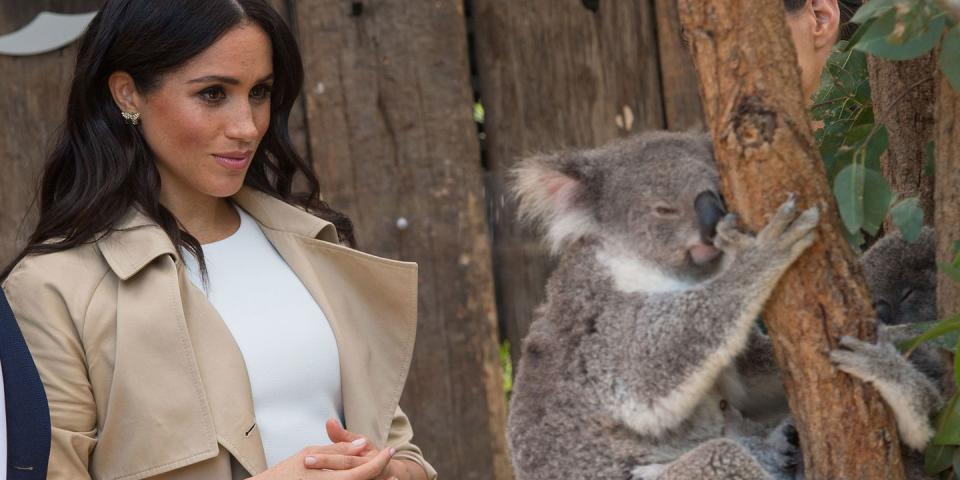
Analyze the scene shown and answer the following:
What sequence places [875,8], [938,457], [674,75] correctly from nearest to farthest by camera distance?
[875,8]
[938,457]
[674,75]

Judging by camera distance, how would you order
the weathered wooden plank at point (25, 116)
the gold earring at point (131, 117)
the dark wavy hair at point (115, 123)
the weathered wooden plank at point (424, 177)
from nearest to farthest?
the dark wavy hair at point (115, 123), the gold earring at point (131, 117), the weathered wooden plank at point (25, 116), the weathered wooden plank at point (424, 177)

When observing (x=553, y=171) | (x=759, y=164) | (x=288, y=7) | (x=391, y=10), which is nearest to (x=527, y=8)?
(x=391, y=10)

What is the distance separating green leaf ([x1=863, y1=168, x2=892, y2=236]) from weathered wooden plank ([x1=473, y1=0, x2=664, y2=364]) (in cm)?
253

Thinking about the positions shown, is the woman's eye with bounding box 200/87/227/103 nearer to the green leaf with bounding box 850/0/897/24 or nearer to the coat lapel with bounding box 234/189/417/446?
the coat lapel with bounding box 234/189/417/446

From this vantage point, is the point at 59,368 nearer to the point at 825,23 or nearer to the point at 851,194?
the point at 851,194

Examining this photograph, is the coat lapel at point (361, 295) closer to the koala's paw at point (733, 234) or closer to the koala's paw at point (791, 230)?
the koala's paw at point (733, 234)

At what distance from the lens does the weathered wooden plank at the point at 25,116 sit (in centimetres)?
423

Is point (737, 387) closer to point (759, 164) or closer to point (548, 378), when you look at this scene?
point (548, 378)

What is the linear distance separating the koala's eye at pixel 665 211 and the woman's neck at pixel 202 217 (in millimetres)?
917

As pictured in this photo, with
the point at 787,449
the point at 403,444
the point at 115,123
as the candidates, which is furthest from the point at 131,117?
the point at 787,449

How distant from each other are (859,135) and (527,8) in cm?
236

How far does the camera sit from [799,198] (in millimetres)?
1979

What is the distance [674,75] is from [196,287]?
8.31 feet

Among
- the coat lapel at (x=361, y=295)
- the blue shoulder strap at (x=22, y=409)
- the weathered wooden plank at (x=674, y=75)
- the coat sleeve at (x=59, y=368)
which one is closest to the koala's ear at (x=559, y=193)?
the coat lapel at (x=361, y=295)
